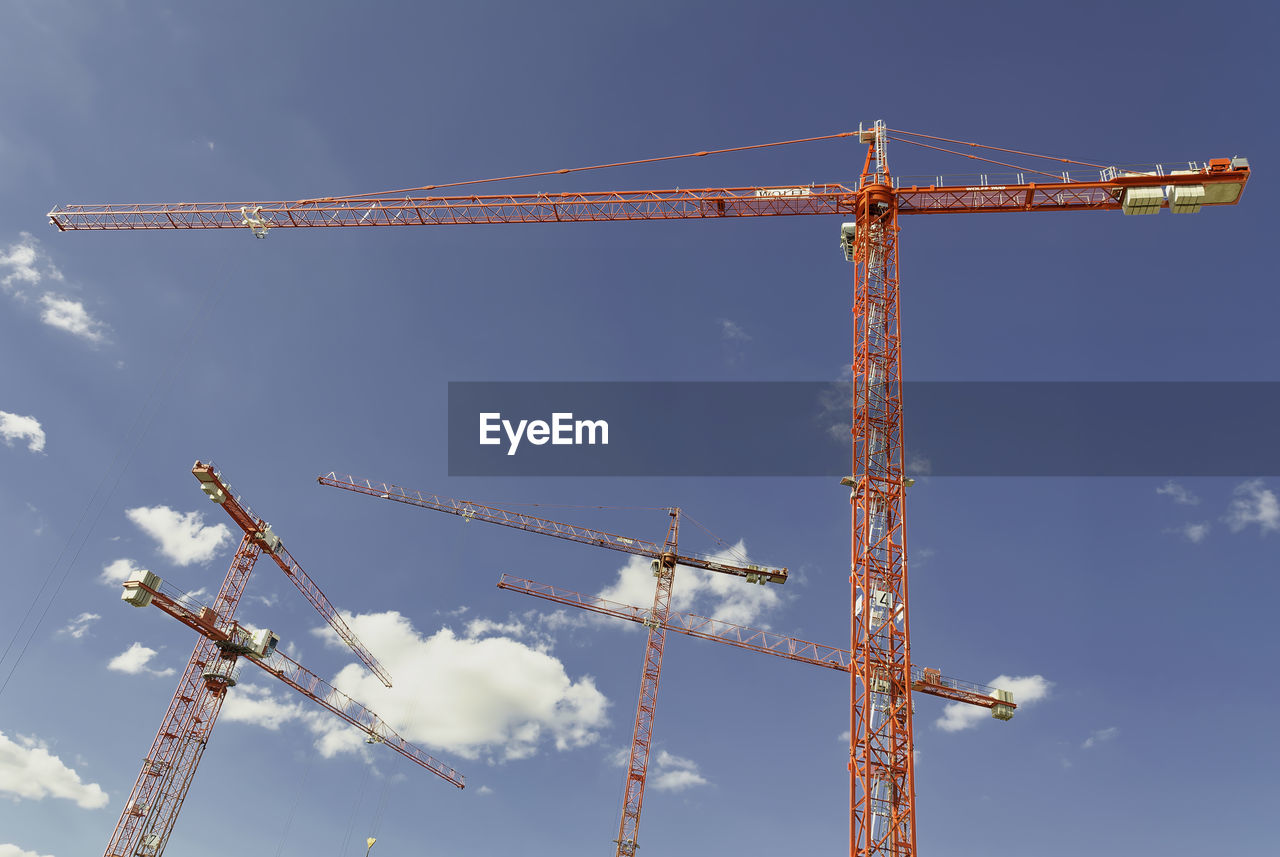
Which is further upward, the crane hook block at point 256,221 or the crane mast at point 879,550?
the crane hook block at point 256,221

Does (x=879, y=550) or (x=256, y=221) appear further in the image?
(x=256, y=221)

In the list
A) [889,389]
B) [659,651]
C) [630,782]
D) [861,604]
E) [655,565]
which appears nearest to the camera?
[861,604]

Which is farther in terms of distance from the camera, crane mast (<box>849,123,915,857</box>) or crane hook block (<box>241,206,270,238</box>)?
crane hook block (<box>241,206,270,238</box>)

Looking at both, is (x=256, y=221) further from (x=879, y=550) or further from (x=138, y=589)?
(x=879, y=550)

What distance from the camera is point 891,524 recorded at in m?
47.4

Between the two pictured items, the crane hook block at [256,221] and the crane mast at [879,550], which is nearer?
the crane mast at [879,550]

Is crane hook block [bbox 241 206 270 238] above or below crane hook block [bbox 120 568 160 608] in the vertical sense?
above

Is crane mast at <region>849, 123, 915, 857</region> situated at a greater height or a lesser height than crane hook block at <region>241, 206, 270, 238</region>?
lesser

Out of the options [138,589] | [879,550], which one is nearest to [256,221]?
[138,589]

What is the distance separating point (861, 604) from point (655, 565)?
154ft

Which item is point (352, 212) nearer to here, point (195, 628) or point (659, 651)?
→ point (195, 628)

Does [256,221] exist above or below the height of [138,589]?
above

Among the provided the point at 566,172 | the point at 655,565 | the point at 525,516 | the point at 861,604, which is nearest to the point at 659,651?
the point at 655,565

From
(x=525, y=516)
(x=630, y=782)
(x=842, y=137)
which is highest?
(x=842, y=137)
